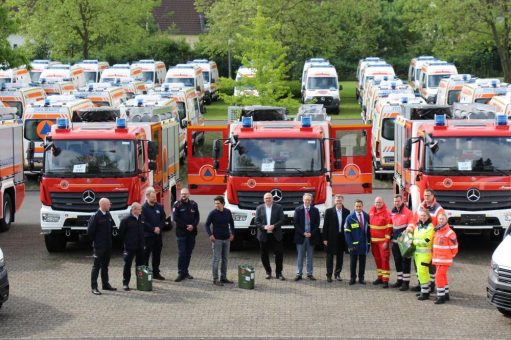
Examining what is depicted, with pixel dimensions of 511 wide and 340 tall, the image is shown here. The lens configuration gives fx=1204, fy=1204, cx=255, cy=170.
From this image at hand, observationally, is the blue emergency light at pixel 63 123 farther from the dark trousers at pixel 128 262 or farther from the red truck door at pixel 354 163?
the red truck door at pixel 354 163

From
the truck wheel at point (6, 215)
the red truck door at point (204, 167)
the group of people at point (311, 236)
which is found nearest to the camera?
the group of people at point (311, 236)

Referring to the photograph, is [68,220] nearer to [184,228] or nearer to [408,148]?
[184,228]

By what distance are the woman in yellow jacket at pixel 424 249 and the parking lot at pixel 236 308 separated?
0.29 m

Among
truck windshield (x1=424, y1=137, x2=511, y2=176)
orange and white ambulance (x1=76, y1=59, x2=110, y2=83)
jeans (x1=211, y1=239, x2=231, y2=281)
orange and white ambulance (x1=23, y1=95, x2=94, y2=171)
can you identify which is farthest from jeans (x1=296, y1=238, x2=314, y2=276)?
orange and white ambulance (x1=76, y1=59, x2=110, y2=83)

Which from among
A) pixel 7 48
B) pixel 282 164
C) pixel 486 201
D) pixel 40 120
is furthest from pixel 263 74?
pixel 486 201

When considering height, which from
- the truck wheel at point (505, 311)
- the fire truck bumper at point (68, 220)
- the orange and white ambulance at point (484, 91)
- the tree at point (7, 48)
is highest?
the tree at point (7, 48)

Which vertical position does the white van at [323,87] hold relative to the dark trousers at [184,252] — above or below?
above

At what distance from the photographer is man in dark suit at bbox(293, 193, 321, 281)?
69.5ft

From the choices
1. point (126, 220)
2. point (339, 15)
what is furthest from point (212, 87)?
point (126, 220)

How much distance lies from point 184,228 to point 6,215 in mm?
7850

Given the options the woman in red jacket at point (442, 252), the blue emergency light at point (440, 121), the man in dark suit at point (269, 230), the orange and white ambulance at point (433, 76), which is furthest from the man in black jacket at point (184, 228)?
the orange and white ambulance at point (433, 76)

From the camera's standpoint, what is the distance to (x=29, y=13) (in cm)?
7662

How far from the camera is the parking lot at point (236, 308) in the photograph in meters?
17.0

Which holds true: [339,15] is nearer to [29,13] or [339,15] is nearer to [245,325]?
[29,13]
